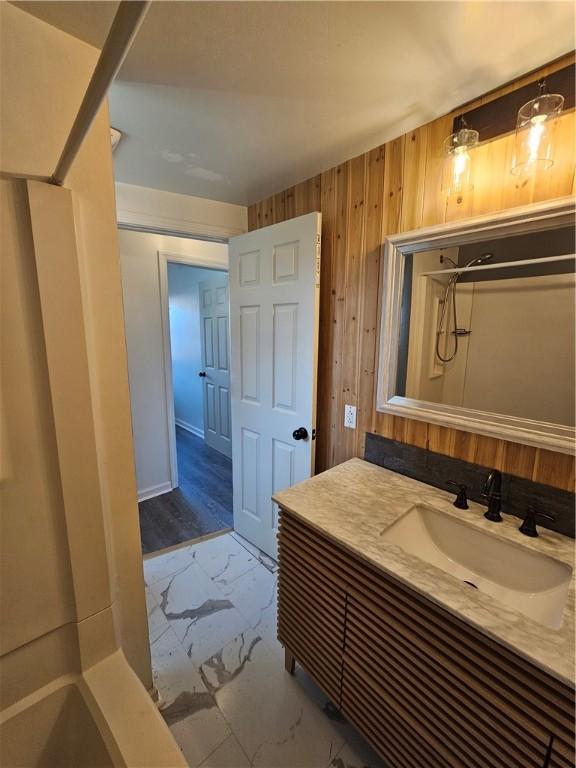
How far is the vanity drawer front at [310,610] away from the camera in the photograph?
115cm

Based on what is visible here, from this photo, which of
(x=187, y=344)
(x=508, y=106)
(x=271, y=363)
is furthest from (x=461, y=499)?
(x=187, y=344)

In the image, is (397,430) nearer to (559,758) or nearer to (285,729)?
(559,758)

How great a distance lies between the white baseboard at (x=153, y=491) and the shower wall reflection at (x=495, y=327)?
230 centimetres

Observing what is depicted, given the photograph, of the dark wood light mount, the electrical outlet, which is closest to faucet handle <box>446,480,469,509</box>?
the electrical outlet

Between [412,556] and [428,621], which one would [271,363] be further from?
[428,621]

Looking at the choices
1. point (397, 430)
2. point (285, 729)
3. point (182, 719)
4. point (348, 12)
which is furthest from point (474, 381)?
point (182, 719)

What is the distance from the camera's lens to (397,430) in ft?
4.91

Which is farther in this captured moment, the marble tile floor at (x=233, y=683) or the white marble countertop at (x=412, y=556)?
the marble tile floor at (x=233, y=683)

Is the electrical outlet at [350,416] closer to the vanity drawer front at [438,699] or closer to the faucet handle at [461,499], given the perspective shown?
the faucet handle at [461,499]

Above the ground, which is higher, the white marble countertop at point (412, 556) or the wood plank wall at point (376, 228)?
the wood plank wall at point (376, 228)

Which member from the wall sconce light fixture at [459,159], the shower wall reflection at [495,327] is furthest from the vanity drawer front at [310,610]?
the wall sconce light fixture at [459,159]

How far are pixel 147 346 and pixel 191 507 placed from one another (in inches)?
53.5

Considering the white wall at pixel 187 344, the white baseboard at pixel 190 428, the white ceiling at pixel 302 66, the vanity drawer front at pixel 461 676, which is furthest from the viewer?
the white baseboard at pixel 190 428

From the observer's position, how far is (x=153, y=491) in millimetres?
2838
